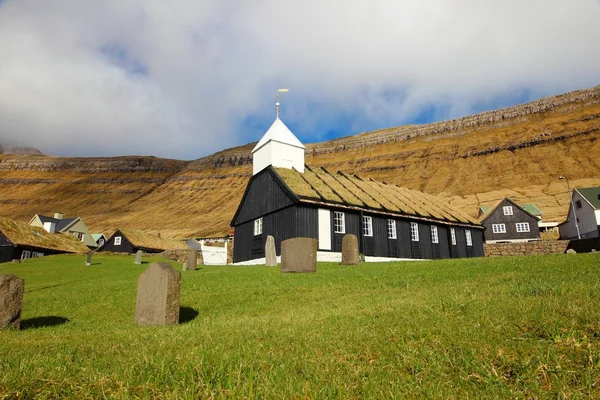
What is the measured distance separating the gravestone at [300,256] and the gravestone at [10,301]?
9.95 meters

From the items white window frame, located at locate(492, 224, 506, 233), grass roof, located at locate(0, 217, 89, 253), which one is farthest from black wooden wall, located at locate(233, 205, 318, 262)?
white window frame, located at locate(492, 224, 506, 233)

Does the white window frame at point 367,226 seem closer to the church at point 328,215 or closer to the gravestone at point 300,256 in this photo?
the church at point 328,215

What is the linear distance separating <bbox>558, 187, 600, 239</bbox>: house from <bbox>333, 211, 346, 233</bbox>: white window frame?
39379mm

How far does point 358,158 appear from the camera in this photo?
447 ft

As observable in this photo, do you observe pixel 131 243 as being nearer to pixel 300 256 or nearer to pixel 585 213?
pixel 300 256

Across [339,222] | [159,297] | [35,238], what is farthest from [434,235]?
[35,238]

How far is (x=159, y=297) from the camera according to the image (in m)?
9.12

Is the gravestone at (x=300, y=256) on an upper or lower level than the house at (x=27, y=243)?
lower

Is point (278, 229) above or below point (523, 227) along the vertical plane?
below

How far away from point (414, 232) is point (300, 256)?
61.1 ft

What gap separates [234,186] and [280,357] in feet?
419

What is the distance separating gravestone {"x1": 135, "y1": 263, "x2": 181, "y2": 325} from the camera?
896cm

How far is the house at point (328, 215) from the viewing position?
2639 centimetres

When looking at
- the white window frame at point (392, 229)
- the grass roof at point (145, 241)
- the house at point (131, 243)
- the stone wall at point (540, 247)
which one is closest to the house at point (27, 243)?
the house at point (131, 243)
